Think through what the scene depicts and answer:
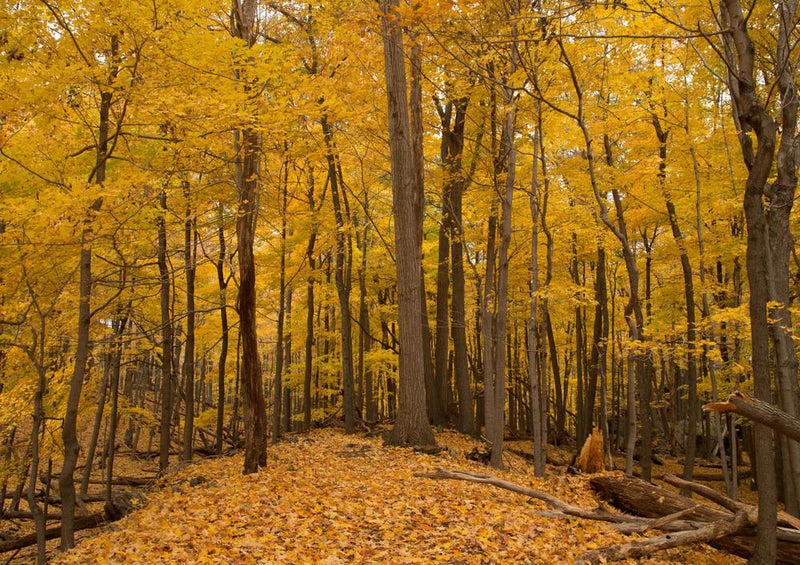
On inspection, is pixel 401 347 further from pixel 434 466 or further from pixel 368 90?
pixel 368 90

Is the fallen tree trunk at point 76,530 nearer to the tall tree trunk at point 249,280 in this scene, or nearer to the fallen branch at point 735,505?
the tall tree trunk at point 249,280

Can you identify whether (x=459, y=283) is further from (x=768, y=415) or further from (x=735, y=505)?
(x=768, y=415)

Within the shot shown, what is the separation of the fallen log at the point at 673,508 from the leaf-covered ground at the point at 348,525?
0.22 meters

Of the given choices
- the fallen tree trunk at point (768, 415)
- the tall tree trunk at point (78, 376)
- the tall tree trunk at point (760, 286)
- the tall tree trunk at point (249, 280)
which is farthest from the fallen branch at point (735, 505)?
the tall tree trunk at point (78, 376)

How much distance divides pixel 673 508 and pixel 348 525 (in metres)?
3.78

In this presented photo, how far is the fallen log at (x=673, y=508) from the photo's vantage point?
16.5ft

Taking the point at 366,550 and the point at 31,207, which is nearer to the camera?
the point at 366,550

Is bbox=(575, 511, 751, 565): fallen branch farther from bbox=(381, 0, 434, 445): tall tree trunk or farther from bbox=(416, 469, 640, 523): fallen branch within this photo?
bbox=(381, 0, 434, 445): tall tree trunk

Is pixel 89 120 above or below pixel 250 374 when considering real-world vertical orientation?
above

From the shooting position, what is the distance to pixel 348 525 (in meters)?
5.42

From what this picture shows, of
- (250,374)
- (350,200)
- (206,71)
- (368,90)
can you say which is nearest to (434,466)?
(250,374)

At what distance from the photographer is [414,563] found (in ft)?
14.5

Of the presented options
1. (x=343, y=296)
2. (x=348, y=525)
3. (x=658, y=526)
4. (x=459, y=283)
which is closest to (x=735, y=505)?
(x=658, y=526)

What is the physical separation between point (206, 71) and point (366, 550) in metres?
6.20
